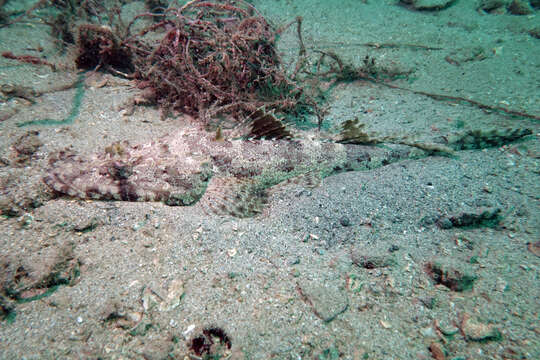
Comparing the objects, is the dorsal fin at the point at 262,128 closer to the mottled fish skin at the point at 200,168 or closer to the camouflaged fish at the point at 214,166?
the camouflaged fish at the point at 214,166

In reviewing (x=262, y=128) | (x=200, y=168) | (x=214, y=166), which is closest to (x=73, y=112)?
(x=200, y=168)

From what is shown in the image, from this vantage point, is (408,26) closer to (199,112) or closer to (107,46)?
(199,112)

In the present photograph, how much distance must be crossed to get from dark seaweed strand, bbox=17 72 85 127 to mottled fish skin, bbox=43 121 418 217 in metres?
1.30

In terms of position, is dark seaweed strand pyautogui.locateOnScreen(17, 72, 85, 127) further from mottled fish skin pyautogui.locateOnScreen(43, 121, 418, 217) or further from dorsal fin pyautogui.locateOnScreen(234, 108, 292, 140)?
dorsal fin pyautogui.locateOnScreen(234, 108, 292, 140)

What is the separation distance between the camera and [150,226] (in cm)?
311

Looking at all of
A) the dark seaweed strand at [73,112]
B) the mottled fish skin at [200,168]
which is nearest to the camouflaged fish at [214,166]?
the mottled fish skin at [200,168]

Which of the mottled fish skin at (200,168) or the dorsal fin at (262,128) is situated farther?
the dorsal fin at (262,128)

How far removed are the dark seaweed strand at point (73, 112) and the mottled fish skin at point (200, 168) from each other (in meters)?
1.30

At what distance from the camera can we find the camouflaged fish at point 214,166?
11.1ft

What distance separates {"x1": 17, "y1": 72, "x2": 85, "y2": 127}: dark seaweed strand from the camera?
14.0 feet

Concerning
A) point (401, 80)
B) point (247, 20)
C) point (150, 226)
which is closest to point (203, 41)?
point (247, 20)

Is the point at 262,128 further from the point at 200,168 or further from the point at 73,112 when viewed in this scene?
the point at 73,112

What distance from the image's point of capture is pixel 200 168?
3.70 meters

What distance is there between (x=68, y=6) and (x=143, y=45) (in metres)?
3.77
